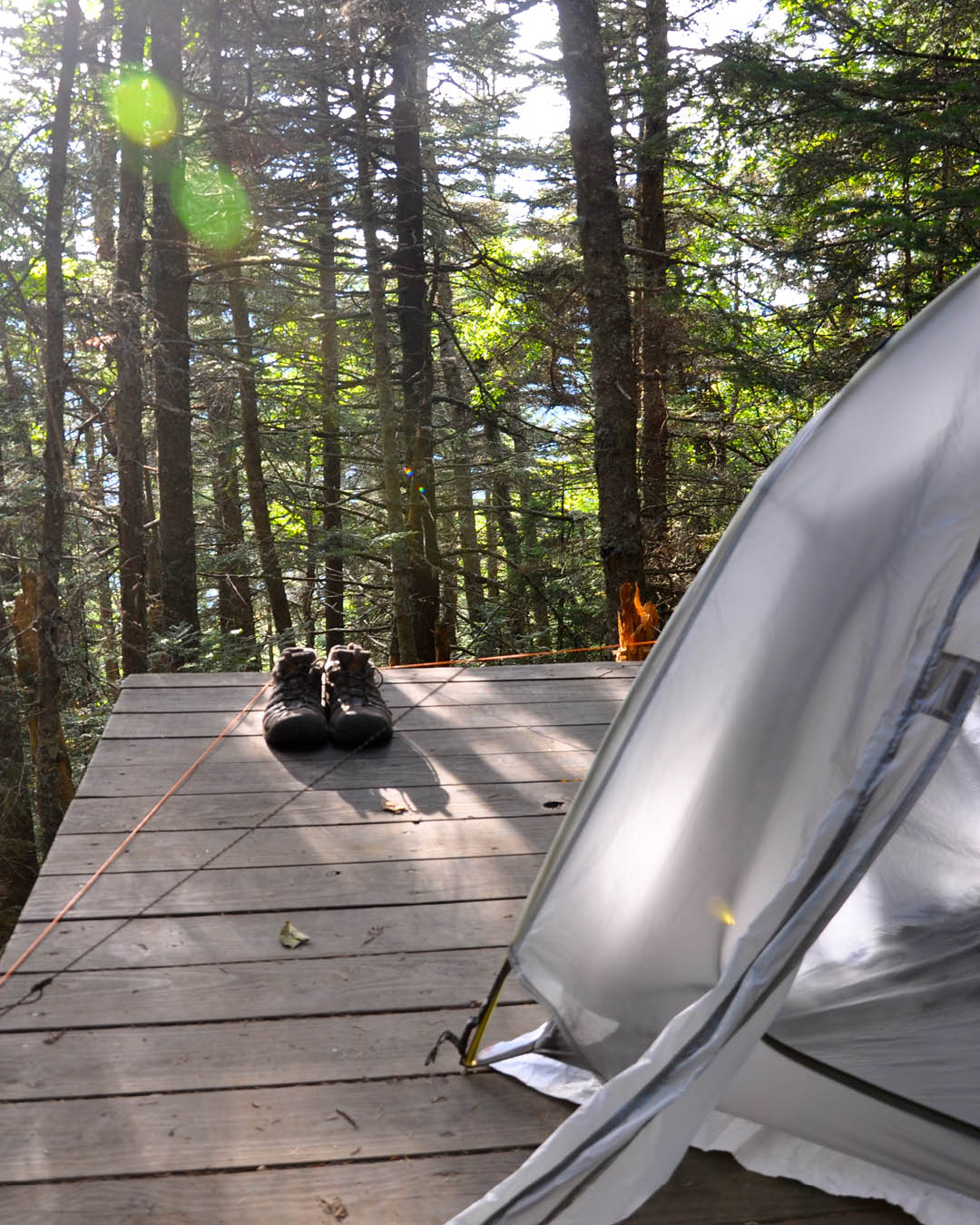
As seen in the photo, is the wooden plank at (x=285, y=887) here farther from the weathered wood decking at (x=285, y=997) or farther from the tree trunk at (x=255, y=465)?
the tree trunk at (x=255, y=465)

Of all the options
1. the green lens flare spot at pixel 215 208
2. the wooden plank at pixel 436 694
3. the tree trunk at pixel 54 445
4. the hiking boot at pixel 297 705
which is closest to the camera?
the hiking boot at pixel 297 705

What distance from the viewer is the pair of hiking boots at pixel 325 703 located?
3.83 m

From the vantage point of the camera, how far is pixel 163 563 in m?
8.89

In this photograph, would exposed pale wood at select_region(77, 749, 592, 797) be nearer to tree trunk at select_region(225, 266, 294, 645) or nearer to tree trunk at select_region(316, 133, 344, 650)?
tree trunk at select_region(316, 133, 344, 650)

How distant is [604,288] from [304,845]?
4915 millimetres

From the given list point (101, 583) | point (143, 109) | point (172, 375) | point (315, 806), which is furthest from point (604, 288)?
point (315, 806)

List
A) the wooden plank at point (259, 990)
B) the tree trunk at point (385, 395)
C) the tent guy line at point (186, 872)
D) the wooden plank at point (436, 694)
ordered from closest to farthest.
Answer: the wooden plank at point (259, 990) < the tent guy line at point (186, 872) < the wooden plank at point (436, 694) < the tree trunk at point (385, 395)

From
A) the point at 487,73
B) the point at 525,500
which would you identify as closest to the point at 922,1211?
the point at 525,500

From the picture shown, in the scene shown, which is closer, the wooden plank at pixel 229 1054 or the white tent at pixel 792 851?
the white tent at pixel 792 851

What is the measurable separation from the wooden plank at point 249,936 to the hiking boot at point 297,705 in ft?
3.85

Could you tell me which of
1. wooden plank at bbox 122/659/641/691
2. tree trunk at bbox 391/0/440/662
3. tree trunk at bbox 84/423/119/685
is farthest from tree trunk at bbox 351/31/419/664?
wooden plank at bbox 122/659/641/691

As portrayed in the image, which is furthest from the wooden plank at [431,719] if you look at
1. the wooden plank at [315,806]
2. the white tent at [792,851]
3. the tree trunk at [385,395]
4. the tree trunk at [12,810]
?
the tree trunk at [385,395]

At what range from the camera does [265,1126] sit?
189 centimetres

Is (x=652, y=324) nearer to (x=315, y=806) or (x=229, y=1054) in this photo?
(x=315, y=806)
